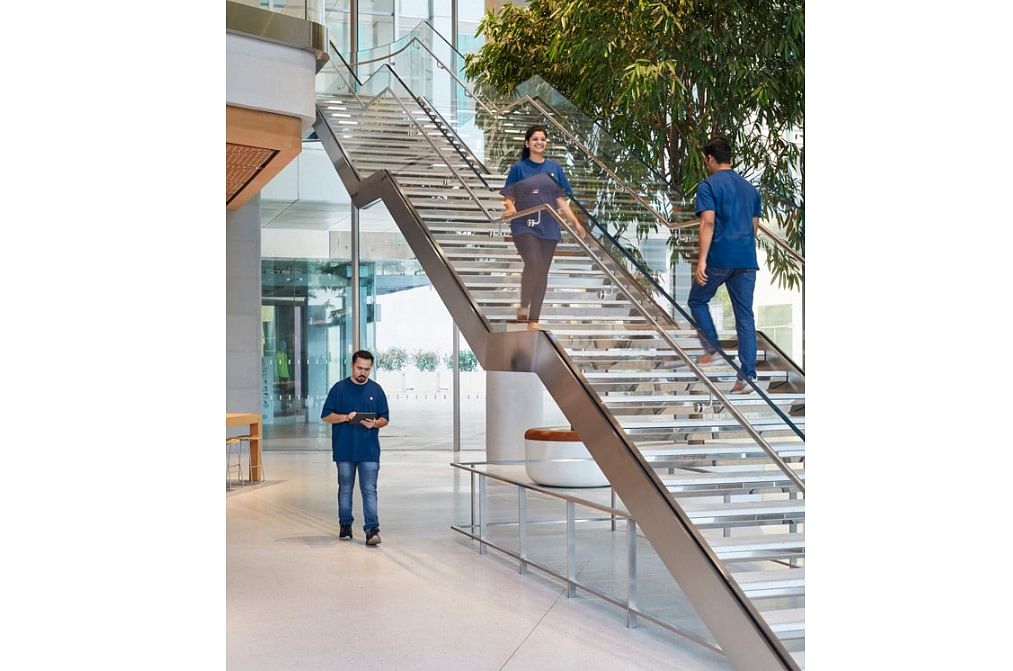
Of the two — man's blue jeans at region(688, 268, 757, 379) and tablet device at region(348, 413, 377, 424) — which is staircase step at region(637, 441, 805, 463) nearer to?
man's blue jeans at region(688, 268, 757, 379)

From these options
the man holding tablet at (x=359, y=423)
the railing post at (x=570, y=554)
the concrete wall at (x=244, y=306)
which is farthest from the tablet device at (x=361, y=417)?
the concrete wall at (x=244, y=306)

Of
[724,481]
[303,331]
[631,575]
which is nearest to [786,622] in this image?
[724,481]

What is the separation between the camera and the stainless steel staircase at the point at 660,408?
530cm

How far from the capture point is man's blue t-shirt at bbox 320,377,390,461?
357 inches

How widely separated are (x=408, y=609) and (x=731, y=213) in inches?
129

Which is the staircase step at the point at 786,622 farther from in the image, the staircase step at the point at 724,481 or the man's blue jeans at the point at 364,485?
the man's blue jeans at the point at 364,485

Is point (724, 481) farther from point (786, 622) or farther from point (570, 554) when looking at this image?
point (570, 554)

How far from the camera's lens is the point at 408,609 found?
6.93 m

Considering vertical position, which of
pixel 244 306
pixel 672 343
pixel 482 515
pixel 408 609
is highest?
pixel 244 306

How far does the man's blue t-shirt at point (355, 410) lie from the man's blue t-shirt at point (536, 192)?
1899 mm

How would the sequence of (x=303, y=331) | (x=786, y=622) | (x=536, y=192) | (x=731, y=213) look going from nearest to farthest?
(x=786, y=622) → (x=731, y=213) → (x=536, y=192) → (x=303, y=331)

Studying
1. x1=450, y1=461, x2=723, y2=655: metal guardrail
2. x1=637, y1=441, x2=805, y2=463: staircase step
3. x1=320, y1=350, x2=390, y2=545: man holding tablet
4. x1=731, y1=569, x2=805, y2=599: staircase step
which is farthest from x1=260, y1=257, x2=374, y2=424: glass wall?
x1=731, y1=569, x2=805, y2=599: staircase step
